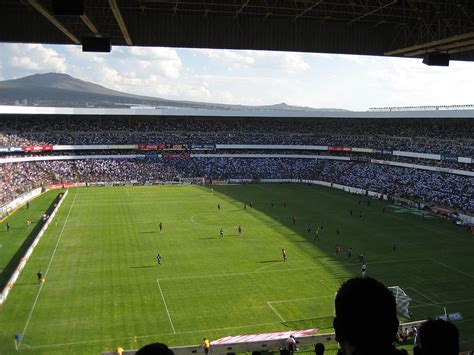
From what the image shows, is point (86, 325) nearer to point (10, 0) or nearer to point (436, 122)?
point (10, 0)

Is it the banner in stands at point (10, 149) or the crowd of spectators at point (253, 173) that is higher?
the banner in stands at point (10, 149)

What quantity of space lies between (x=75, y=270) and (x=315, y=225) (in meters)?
24.4

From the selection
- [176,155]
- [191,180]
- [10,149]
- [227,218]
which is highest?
[10,149]

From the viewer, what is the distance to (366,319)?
307 centimetres

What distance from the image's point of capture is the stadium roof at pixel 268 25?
46.5 feet

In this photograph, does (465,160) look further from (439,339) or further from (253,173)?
(439,339)

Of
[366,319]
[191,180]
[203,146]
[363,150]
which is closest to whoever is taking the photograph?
[366,319]

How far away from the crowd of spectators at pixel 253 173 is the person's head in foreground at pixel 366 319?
185 ft

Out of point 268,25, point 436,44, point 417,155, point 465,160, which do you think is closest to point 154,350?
point 436,44

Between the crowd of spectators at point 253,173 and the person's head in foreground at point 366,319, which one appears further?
the crowd of spectators at point 253,173

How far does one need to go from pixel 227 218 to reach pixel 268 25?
1422 inches

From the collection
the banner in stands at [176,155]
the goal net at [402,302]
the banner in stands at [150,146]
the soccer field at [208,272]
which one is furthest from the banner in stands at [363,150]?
the goal net at [402,302]

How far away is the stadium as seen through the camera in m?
20.5

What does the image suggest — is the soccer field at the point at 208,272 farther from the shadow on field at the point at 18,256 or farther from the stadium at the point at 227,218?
the shadow on field at the point at 18,256
